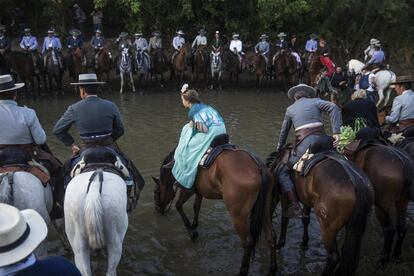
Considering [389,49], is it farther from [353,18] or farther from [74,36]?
[74,36]

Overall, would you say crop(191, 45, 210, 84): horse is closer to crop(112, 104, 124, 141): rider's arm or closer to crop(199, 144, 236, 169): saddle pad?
crop(199, 144, 236, 169): saddle pad

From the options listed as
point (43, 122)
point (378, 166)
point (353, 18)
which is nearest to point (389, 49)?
point (353, 18)

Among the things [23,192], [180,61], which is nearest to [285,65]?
[180,61]

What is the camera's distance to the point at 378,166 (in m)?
6.28

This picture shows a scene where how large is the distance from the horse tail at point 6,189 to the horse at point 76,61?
47.2 ft

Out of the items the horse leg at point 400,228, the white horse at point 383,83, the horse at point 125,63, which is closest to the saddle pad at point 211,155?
the horse leg at point 400,228

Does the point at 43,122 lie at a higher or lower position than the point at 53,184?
lower

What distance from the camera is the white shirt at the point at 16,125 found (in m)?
5.44

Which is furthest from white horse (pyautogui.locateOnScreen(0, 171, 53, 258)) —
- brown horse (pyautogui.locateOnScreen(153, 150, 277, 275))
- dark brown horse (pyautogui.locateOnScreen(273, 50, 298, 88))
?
dark brown horse (pyautogui.locateOnScreen(273, 50, 298, 88))

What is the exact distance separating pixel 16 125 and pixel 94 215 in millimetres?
1663

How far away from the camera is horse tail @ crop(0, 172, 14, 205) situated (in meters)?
5.05

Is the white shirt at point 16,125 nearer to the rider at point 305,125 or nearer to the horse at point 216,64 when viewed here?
the rider at point 305,125

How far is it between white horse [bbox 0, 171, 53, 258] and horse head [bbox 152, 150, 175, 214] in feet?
7.80

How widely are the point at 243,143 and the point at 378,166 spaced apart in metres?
5.79
